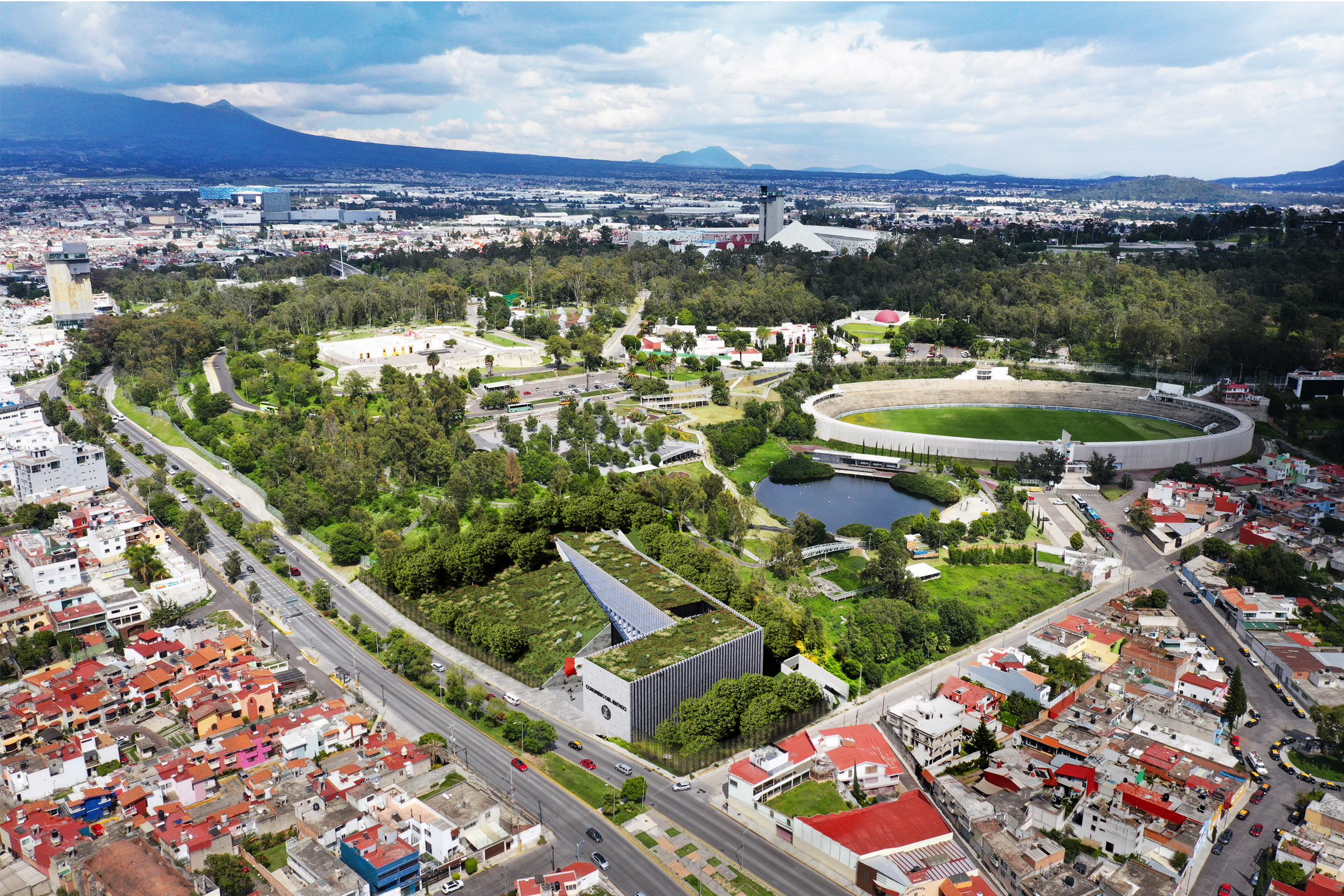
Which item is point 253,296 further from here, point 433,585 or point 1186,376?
point 1186,376

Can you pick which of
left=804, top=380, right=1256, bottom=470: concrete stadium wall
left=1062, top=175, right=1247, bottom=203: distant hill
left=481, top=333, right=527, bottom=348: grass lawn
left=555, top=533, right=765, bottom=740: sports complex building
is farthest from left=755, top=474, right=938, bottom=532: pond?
left=1062, top=175, right=1247, bottom=203: distant hill

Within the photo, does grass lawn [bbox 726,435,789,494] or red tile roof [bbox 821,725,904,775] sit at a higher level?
grass lawn [bbox 726,435,789,494]

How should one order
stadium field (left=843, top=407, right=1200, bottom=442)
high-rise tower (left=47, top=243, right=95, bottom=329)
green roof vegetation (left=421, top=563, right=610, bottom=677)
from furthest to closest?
1. high-rise tower (left=47, top=243, right=95, bottom=329)
2. stadium field (left=843, top=407, right=1200, bottom=442)
3. green roof vegetation (left=421, top=563, right=610, bottom=677)

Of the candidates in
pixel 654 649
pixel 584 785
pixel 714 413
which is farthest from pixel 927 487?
pixel 584 785

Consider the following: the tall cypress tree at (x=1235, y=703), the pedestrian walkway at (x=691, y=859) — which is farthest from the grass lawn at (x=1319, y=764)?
the pedestrian walkway at (x=691, y=859)

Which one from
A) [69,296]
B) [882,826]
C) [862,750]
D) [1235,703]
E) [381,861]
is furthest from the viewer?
[69,296]

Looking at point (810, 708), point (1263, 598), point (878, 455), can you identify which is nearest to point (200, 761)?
point (810, 708)

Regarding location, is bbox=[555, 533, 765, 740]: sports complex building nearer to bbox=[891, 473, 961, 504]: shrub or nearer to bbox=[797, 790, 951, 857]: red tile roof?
bbox=[797, 790, 951, 857]: red tile roof

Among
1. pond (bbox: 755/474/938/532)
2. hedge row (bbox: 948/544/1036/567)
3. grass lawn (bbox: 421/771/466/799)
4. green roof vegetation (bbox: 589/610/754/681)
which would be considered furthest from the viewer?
pond (bbox: 755/474/938/532)

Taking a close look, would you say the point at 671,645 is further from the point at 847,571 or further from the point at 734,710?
the point at 847,571
